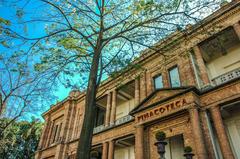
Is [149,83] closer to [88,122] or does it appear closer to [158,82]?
[158,82]

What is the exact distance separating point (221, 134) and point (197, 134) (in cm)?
107

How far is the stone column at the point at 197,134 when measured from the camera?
868cm

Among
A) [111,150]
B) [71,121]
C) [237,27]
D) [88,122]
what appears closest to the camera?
[88,122]

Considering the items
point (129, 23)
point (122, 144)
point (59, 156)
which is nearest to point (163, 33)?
point (129, 23)

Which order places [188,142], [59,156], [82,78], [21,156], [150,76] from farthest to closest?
[21,156]
[59,156]
[150,76]
[188,142]
[82,78]

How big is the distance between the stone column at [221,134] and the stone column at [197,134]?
769 millimetres

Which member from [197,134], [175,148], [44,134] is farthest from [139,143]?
[44,134]

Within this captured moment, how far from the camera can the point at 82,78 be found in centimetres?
920

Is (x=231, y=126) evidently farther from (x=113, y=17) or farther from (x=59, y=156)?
(x=59, y=156)

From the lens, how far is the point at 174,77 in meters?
13.8

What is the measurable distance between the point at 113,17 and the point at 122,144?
10.9m

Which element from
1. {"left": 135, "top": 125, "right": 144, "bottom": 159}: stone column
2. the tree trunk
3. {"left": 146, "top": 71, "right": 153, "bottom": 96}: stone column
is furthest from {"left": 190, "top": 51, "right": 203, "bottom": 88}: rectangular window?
the tree trunk

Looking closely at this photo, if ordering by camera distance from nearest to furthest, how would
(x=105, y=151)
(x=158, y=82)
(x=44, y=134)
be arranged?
(x=105, y=151) < (x=158, y=82) < (x=44, y=134)

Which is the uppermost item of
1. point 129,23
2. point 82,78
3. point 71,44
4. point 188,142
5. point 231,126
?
point 129,23
